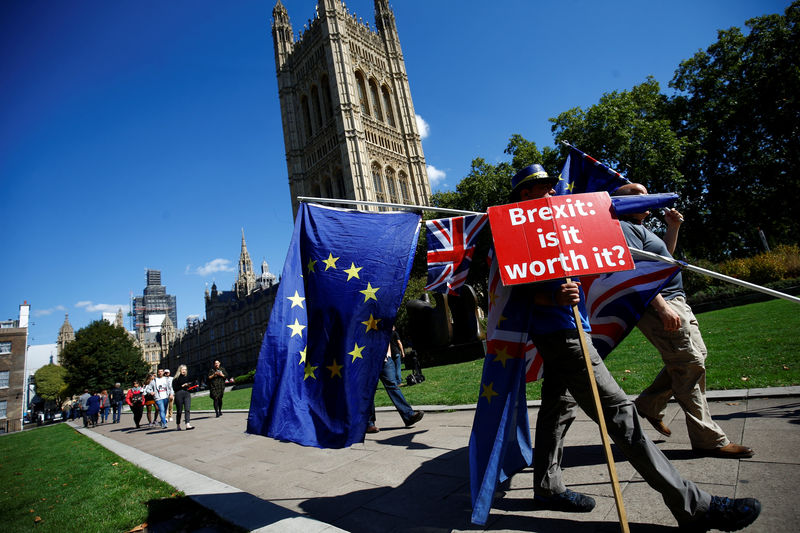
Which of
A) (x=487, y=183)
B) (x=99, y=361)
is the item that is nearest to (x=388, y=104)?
(x=487, y=183)

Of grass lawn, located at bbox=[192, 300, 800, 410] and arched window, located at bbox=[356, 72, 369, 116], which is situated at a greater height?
arched window, located at bbox=[356, 72, 369, 116]

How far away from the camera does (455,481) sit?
3.46 metres

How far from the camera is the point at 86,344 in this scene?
1896 inches

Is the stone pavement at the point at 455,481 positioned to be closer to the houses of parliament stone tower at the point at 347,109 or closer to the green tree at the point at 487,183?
the green tree at the point at 487,183

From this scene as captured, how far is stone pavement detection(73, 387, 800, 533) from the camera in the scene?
250 cm

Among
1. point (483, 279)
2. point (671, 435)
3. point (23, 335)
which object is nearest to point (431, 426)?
point (671, 435)

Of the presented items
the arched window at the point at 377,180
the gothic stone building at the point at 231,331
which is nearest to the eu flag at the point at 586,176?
the arched window at the point at 377,180

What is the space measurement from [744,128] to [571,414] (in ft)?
92.8

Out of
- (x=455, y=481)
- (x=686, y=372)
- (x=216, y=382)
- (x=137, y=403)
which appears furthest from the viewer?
(x=137, y=403)

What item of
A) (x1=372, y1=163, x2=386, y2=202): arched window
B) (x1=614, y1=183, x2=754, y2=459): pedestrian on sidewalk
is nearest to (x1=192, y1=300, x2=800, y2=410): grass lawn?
(x1=614, y1=183, x2=754, y2=459): pedestrian on sidewalk

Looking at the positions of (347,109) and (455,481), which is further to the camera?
(347,109)

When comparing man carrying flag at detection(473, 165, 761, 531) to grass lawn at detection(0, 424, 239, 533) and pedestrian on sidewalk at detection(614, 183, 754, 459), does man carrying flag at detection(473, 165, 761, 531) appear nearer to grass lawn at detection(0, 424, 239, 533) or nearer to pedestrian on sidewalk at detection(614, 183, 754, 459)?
pedestrian on sidewalk at detection(614, 183, 754, 459)

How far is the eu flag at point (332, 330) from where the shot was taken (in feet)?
10.3

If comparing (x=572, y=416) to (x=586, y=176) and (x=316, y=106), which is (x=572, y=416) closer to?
(x=586, y=176)
